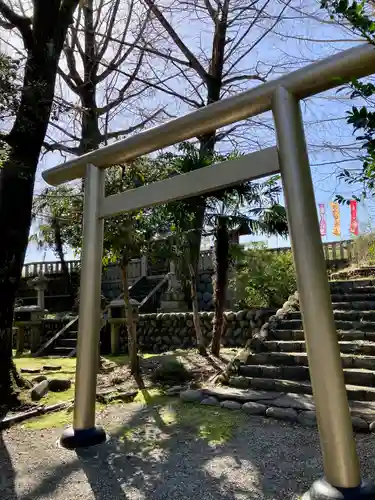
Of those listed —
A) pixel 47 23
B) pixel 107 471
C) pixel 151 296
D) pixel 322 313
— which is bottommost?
pixel 107 471

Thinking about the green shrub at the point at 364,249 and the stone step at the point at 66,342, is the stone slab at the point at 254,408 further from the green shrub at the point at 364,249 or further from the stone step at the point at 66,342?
the stone step at the point at 66,342

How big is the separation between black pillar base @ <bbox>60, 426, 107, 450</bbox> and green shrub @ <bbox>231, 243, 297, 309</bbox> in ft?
19.4

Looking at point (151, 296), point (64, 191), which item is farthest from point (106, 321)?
point (64, 191)

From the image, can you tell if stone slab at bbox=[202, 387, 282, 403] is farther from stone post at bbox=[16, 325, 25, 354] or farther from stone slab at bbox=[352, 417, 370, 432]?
stone post at bbox=[16, 325, 25, 354]

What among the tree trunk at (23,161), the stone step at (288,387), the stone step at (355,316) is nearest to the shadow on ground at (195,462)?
the stone step at (288,387)

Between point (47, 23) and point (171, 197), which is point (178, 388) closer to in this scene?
point (171, 197)

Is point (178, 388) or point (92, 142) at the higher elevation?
point (92, 142)

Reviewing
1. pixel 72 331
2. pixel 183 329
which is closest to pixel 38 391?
pixel 183 329

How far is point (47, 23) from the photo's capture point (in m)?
5.64

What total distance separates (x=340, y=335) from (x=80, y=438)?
164 inches

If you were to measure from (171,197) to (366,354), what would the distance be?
3.88m

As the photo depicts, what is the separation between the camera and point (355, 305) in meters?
7.24

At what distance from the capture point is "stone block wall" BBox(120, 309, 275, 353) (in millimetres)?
9602

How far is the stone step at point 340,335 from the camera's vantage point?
20.0 ft
